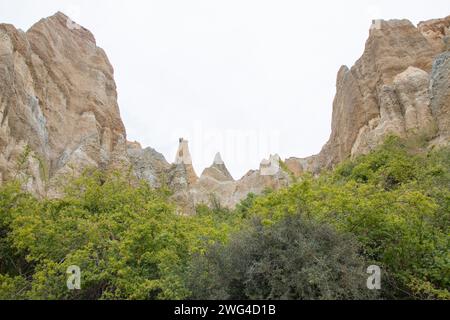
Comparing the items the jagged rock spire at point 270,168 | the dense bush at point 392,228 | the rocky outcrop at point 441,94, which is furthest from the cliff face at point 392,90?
the dense bush at point 392,228

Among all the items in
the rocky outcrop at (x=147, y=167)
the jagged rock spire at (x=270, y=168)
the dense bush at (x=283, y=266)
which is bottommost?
the dense bush at (x=283, y=266)

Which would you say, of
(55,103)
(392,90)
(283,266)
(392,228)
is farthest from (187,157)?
(283,266)

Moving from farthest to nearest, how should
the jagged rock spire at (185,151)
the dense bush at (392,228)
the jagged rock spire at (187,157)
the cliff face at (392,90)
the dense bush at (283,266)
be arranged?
the jagged rock spire at (185,151) → the jagged rock spire at (187,157) → the cliff face at (392,90) → the dense bush at (392,228) → the dense bush at (283,266)

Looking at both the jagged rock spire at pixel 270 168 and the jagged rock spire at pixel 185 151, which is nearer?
the jagged rock spire at pixel 270 168

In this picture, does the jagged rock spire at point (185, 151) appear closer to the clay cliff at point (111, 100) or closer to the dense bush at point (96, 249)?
the clay cliff at point (111, 100)

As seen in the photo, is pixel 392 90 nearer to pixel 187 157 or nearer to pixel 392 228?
pixel 392 228

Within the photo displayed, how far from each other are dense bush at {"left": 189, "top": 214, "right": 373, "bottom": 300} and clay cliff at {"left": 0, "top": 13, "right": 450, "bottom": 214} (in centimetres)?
1177

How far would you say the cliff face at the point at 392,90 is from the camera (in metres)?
21.7

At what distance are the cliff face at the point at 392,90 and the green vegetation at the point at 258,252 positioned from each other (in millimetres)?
14622

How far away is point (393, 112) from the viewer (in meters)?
24.5

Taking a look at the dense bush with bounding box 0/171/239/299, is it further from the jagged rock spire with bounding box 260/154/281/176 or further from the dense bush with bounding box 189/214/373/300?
the jagged rock spire with bounding box 260/154/281/176

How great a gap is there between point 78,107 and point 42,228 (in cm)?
2111

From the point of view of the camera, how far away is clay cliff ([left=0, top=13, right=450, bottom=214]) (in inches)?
741
